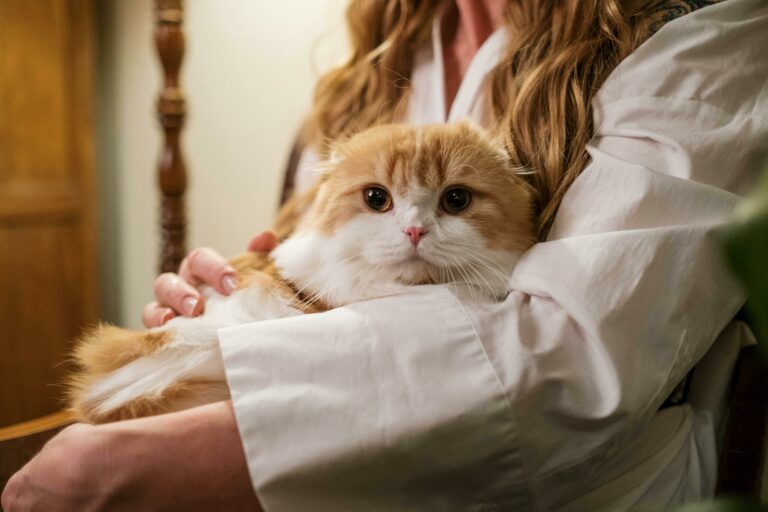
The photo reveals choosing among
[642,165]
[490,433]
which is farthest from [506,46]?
[490,433]

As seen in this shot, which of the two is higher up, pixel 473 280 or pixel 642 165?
pixel 642 165

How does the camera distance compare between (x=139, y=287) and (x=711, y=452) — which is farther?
(x=139, y=287)

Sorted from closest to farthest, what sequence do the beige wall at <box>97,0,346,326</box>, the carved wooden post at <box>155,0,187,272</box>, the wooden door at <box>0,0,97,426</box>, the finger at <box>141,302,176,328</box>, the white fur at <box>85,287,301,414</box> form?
the white fur at <box>85,287,301,414</box> < the finger at <box>141,302,176,328</box> < the carved wooden post at <box>155,0,187,272</box> < the beige wall at <box>97,0,346,326</box> < the wooden door at <box>0,0,97,426</box>

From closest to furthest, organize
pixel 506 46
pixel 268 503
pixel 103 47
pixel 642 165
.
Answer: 1. pixel 268 503
2. pixel 642 165
3. pixel 506 46
4. pixel 103 47

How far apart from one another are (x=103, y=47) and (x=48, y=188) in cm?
68

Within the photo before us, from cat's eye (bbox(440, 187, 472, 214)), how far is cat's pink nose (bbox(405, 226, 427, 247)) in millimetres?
77

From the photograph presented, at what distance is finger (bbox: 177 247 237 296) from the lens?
946 millimetres

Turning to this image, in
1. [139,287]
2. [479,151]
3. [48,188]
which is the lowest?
[139,287]

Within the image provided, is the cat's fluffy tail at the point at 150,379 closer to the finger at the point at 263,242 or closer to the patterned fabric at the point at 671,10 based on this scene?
the finger at the point at 263,242

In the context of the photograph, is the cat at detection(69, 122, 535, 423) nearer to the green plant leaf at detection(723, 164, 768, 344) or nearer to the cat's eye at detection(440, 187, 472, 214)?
the cat's eye at detection(440, 187, 472, 214)

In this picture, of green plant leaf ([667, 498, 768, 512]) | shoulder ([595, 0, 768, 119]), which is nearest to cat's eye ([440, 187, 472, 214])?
shoulder ([595, 0, 768, 119])

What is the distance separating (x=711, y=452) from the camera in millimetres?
831

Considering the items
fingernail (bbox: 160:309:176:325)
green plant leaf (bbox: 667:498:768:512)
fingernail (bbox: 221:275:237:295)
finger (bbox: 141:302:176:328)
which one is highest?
green plant leaf (bbox: 667:498:768:512)

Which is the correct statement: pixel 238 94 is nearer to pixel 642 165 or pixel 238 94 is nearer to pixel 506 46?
pixel 506 46
